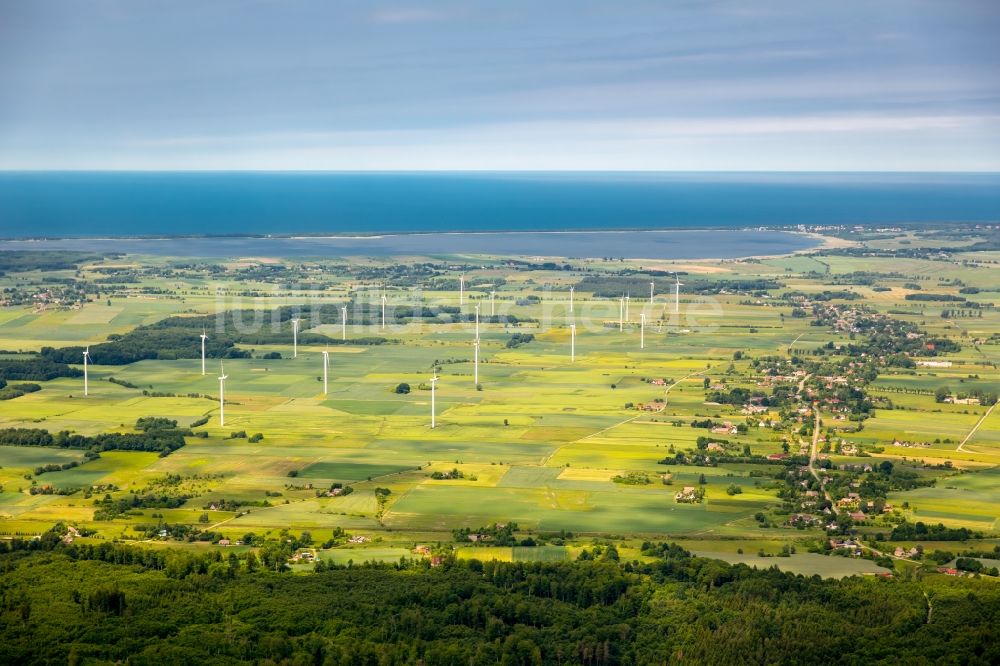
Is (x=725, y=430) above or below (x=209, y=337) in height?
below

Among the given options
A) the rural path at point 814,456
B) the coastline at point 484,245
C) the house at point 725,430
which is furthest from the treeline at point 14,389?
the coastline at point 484,245

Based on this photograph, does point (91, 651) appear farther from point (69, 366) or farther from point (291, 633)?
point (69, 366)

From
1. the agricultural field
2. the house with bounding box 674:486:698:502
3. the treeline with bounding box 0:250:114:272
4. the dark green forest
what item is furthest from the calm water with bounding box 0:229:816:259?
the dark green forest

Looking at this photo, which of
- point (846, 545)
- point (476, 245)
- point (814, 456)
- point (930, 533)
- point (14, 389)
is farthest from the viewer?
point (476, 245)

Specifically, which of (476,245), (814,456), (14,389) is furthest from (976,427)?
(476,245)

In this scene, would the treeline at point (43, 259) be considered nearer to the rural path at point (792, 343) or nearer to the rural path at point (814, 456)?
the rural path at point (792, 343)

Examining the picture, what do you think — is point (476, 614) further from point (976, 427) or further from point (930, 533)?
point (976, 427)

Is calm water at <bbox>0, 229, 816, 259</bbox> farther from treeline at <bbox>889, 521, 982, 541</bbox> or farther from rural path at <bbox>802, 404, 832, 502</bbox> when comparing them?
treeline at <bbox>889, 521, 982, 541</bbox>
